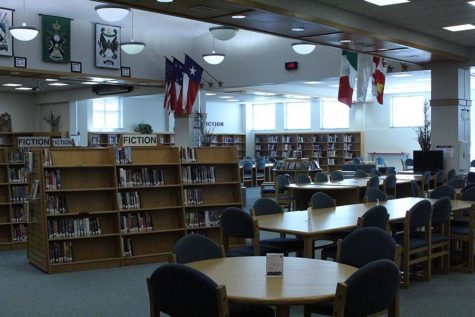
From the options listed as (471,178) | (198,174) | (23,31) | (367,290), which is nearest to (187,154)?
(198,174)

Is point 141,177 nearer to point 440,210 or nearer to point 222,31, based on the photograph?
point 222,31

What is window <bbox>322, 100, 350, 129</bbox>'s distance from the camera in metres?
22.8

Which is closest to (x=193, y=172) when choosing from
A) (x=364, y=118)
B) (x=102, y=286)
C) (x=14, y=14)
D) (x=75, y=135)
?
(x=102, y=286)

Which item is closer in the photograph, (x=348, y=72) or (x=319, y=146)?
(x=348, y=72)

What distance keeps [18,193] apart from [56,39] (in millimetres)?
3862

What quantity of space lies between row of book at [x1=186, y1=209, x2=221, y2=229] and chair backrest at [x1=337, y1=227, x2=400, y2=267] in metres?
4.50

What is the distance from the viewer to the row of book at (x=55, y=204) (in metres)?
7.70

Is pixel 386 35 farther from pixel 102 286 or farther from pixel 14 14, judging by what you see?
pixel 14 14

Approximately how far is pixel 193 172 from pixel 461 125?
621 centimetres

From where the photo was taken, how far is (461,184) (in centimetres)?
1003

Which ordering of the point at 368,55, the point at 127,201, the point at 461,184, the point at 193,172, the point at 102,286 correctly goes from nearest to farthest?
the point at 102,286
the point at 127,201
the point at 193,172
the point at 461,184
the point at 368,55

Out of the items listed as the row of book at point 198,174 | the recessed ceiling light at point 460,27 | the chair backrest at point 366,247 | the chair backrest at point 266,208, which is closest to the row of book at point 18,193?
the row of book at point 198,174

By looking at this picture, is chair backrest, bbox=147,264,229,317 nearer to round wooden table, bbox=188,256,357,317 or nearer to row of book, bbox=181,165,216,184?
round wooden table, bbox=188,256,357,317

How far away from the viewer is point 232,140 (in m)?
24.5
